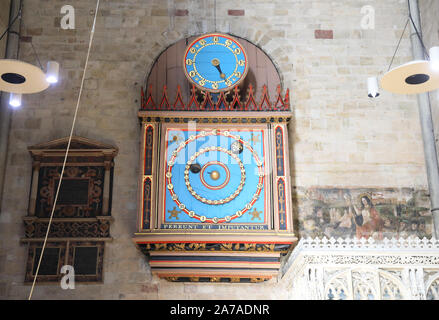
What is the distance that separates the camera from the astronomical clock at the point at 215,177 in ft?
29.3

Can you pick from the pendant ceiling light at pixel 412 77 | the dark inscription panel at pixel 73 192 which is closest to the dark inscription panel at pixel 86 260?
the dark inscription panel at pixel 73 192

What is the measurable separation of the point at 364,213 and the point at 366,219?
104mm

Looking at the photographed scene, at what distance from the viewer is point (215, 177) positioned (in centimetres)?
928

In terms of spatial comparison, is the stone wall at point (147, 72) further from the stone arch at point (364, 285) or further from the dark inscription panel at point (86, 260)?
the stone arch at point (364, 285)

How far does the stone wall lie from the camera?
9273 mm

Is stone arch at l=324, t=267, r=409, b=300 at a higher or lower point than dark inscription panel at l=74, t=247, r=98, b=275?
lower

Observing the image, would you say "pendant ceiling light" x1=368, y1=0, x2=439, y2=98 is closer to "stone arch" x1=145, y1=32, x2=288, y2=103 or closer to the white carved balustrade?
the white carved balustrade

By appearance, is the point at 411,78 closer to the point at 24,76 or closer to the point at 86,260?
the point at 24,76

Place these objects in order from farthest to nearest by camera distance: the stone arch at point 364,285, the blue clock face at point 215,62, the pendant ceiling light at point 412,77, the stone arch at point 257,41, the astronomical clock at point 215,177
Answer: the stone arch at point 257,41
the blue clock face at point 215,62
the astronomical clock at point 215,177
the pendant ceiling light at point 412,77
the stone arch at point 364,285

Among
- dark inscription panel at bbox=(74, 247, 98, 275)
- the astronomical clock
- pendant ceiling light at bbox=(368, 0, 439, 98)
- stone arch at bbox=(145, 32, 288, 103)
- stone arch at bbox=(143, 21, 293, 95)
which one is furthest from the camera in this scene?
stone arch at bbox=(143, 21, 293, 95)

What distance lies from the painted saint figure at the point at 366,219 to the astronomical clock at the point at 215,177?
4.10 ft

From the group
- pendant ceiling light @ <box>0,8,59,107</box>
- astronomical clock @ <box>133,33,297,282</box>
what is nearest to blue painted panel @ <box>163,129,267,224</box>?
astronomical clock @ <box>133,33,297,282</box>

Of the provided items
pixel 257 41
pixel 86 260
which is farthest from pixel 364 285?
pixel 257 41

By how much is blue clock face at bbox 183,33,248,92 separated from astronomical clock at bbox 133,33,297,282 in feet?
0.06
